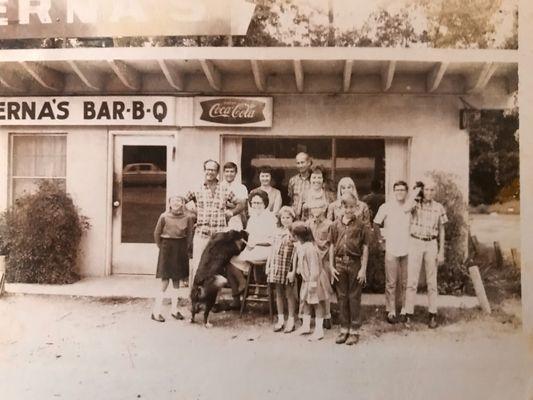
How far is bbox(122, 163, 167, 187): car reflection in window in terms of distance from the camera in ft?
5.90

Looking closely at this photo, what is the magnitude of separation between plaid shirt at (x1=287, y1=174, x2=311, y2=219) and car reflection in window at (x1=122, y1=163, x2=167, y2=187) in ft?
1.61

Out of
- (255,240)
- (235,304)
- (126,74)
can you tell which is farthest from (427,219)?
(126,74)

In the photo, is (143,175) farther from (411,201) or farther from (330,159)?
(411,201)

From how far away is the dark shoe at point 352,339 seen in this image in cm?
173

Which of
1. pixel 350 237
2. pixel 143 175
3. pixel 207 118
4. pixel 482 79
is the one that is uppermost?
pixel 482 79

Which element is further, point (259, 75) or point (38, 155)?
point (38, 155)

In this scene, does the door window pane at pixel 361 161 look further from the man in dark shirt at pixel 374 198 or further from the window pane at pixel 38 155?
the window pane at pixel 38 155

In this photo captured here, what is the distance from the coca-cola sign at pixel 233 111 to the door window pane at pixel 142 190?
0.21 metres

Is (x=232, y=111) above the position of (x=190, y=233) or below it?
above

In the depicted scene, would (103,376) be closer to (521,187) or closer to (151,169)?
(151,169)

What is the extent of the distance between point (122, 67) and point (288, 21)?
66 cm

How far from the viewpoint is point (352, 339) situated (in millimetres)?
1732

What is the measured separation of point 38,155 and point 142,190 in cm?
45

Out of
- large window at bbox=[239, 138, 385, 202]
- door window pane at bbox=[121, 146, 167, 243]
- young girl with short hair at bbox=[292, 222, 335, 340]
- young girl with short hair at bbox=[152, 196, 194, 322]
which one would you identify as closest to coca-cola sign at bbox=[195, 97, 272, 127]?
large window at bbox=[239, 138, 385, 202]
